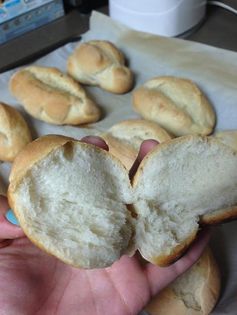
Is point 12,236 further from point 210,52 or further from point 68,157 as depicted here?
point 210,52

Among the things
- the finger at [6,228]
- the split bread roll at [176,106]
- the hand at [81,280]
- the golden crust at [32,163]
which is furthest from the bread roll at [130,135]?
the golden crust at [32,163]

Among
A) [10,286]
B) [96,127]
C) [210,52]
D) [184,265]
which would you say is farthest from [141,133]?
[10,286]

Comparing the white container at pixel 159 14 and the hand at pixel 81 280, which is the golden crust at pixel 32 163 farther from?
the white container at pixel 159 14

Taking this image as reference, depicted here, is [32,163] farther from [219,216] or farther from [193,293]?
[193,293]

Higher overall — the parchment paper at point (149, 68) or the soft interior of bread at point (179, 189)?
the soft interior of bread at point (179, 189)

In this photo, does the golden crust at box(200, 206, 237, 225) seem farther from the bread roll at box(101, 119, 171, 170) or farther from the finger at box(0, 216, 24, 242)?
the bread roll at box(101, 119, 171, 170)

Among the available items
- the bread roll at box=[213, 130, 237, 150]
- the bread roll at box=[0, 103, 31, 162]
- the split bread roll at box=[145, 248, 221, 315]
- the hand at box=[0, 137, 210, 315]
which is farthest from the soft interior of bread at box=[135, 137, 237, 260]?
the bread roll at box=[0, 103, 31, 162]
